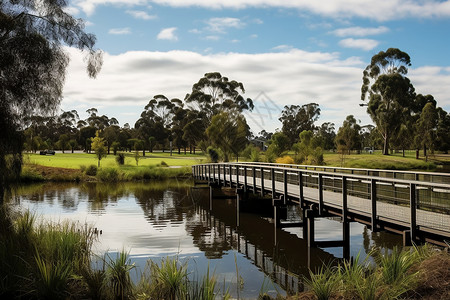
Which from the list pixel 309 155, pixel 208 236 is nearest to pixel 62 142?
pixel 309 155

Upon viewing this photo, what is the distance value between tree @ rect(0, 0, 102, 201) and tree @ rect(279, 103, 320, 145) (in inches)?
3245

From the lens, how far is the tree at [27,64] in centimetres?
1237

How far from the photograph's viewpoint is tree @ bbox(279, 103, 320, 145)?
94.8 m

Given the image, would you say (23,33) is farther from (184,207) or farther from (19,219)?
(184,207)

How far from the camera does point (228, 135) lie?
177 ft

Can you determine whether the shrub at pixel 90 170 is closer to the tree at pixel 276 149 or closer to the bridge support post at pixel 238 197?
the tree at pixel 276 149

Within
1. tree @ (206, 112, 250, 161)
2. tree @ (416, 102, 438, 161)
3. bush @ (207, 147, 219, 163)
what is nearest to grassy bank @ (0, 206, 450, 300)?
bush @ (207, 147, 219, 163)

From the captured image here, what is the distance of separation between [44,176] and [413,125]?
52422 mm

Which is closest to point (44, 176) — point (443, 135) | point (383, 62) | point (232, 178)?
point (232, 178)

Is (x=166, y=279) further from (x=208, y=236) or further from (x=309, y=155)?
(x=309, y=155)

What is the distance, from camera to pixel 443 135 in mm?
71562

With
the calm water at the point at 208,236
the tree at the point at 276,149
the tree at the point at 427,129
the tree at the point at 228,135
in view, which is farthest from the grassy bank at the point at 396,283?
the tree at the point at 427,129

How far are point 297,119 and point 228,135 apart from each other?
44408 mm

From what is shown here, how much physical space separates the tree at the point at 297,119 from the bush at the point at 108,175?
55654mm
